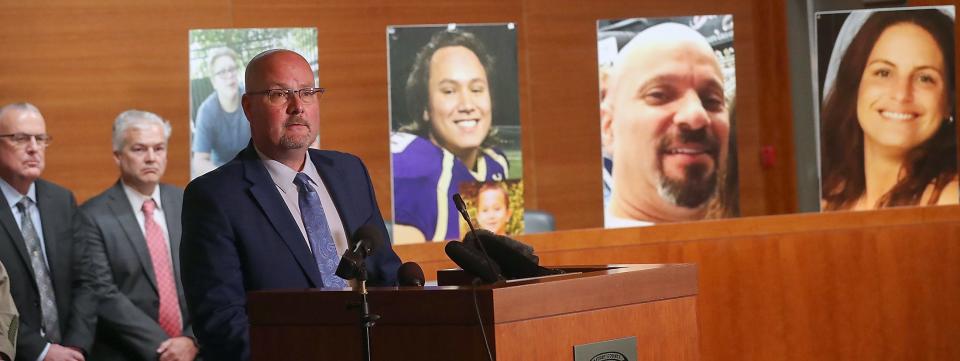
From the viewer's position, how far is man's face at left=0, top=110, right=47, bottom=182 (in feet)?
15.4

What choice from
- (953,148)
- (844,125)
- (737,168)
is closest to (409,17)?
(737,168)

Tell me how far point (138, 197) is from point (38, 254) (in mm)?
462

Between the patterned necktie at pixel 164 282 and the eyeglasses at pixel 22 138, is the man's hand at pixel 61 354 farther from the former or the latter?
the eyeglasses at pixel 22 138

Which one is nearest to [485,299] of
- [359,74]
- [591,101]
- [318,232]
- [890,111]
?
[318,232]

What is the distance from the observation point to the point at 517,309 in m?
2.22

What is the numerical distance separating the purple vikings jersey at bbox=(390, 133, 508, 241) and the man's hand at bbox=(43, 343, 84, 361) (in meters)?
2.62

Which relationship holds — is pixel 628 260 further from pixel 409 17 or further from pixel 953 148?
pixel 409 17

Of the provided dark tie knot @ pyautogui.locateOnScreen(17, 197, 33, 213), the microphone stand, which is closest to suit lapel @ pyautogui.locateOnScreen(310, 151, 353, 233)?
the microphone stand

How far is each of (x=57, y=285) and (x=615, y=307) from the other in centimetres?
279

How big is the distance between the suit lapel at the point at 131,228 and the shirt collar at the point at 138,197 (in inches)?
0.8

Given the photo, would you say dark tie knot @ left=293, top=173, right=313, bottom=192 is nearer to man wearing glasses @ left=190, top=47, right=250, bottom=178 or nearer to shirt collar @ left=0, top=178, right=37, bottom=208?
shirt collar @ left=0, top=178, right=37, bottom=208

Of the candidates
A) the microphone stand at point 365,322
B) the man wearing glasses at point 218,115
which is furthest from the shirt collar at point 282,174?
the man wearing glasses at point 218,115

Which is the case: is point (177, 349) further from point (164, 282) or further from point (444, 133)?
point (444, 133)

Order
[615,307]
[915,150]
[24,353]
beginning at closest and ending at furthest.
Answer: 1. [615,307]
2. [24,353]
3. [915,150]
